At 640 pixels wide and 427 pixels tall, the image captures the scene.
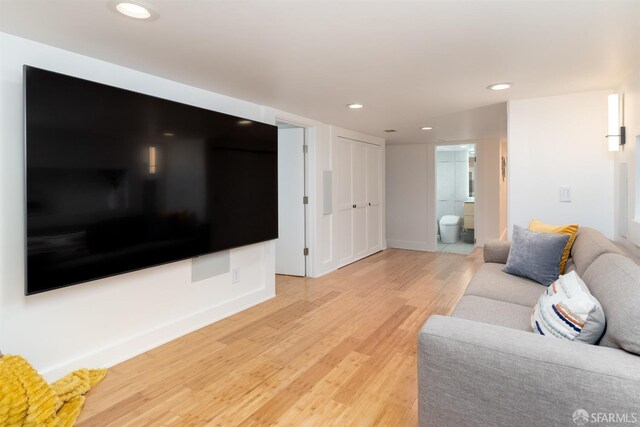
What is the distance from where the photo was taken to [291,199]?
4680 millimetres

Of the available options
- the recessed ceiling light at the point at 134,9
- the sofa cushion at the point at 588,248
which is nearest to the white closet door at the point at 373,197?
the sofa cushion at the point at 588,248

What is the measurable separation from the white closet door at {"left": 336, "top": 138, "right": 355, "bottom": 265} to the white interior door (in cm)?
70

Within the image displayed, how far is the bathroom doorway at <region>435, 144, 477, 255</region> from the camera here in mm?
7719

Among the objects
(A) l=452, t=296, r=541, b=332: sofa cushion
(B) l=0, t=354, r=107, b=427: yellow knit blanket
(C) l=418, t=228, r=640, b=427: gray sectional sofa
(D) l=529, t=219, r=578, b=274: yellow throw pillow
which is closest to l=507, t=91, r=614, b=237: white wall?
(D) l=529, t=219, r=578, b=274: yellow throw pillow

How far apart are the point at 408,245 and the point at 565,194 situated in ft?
12.4

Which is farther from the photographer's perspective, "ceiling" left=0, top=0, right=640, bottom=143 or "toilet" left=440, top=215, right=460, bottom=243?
"toilet" left=440, top=215, right=460, bottom=243

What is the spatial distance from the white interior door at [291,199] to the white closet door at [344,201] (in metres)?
0.70

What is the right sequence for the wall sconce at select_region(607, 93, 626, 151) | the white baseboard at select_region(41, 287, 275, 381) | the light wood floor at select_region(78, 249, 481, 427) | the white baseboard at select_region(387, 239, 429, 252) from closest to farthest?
the light wood floor at select_region(78, 249, 481, 427)
the white baseboard at select_region(41, 287, 275, 381)
the wall sconce at select_region(607, 93, 626, 151)
the white baseboard at select_region(387, 239, 429, 252)

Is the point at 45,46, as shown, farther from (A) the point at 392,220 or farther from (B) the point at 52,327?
(A) the point at 392,220

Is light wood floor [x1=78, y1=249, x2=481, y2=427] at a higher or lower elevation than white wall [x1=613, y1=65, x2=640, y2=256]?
lower

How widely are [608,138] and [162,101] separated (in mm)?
3494

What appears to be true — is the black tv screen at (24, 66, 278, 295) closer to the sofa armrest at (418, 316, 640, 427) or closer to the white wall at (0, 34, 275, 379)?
the white wall at (0, 34, 275, 379)

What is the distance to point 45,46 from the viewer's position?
2.06 meters

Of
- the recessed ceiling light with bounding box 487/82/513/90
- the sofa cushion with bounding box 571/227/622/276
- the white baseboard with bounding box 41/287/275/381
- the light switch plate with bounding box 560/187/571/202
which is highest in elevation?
the recessed ceiling light with bounding box 487/82/513/90
